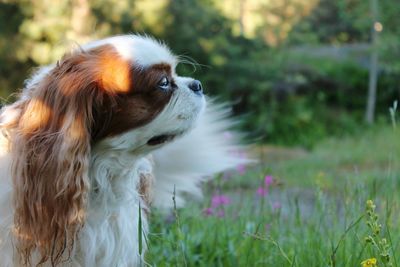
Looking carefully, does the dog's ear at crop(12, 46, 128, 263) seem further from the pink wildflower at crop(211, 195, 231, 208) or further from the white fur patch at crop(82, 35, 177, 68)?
the pink wildflower at crop(211, 195, 231, 208)

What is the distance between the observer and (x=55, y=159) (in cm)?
240

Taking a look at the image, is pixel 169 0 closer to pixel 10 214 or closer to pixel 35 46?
pixel 35 46

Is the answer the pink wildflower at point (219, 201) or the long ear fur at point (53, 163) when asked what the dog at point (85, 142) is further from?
the pink wildflower at point (219, 201)

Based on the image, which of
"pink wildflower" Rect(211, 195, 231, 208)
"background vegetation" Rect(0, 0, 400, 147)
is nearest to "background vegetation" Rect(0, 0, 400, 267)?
"background vegetation" Rect(0, 0, 400, 147)

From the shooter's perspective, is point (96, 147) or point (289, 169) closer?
point (96, 147)

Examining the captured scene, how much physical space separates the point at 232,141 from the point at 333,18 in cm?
1181

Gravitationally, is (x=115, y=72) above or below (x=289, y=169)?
above

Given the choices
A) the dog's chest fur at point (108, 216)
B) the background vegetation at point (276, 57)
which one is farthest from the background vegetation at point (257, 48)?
the dog's chest fur at point (108, 216)

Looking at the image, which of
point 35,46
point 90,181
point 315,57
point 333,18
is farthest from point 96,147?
point 333,18

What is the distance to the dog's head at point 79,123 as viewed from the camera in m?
2.40

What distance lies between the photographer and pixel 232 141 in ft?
12.2

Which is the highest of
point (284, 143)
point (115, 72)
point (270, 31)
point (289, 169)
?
point (115, 72)

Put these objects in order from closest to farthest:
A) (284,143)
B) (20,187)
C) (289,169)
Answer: (20,187) < (289,169) < (284,143)

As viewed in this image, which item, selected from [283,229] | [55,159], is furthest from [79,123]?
[283,229]
